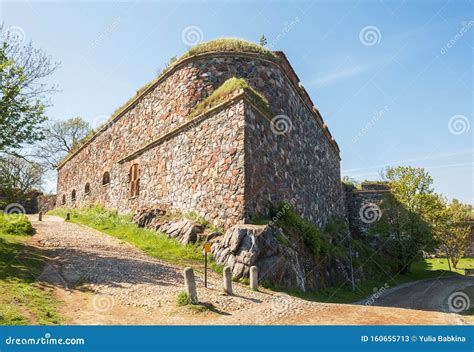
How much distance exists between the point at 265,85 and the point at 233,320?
1336 centimetres

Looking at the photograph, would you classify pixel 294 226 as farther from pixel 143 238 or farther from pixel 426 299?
pixel 426 299

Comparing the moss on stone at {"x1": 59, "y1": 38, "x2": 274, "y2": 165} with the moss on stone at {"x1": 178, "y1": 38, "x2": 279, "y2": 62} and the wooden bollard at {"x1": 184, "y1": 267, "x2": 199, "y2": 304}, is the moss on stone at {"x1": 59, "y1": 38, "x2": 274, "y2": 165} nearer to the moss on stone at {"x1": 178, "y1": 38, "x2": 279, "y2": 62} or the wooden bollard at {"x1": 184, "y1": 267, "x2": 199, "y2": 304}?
the moss on stone at {"x1": 178, "y1": 38, "x2": 279, "y2": 62}

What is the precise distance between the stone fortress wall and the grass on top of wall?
1233 mm

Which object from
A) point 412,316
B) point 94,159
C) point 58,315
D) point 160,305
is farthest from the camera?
point 94,159

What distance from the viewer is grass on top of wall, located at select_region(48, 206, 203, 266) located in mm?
13086

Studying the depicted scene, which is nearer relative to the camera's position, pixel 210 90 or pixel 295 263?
pixel 295 263

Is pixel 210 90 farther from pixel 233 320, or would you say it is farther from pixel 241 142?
pixel 233 320

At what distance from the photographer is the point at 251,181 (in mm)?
13719

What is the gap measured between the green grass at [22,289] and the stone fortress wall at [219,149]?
6586 mm

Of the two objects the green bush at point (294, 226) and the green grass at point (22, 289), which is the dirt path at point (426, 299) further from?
the green grass at point (22, 289)

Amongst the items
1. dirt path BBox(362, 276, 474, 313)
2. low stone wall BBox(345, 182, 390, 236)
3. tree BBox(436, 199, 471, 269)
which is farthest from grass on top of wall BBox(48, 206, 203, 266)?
tree BBox(436, 199, 471, 269)

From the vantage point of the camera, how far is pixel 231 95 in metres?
15.1

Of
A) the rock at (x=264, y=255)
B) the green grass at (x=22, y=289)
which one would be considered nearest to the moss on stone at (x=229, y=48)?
the rock at (x=264, y=255)

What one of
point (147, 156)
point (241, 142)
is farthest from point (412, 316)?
point (147, 156)
